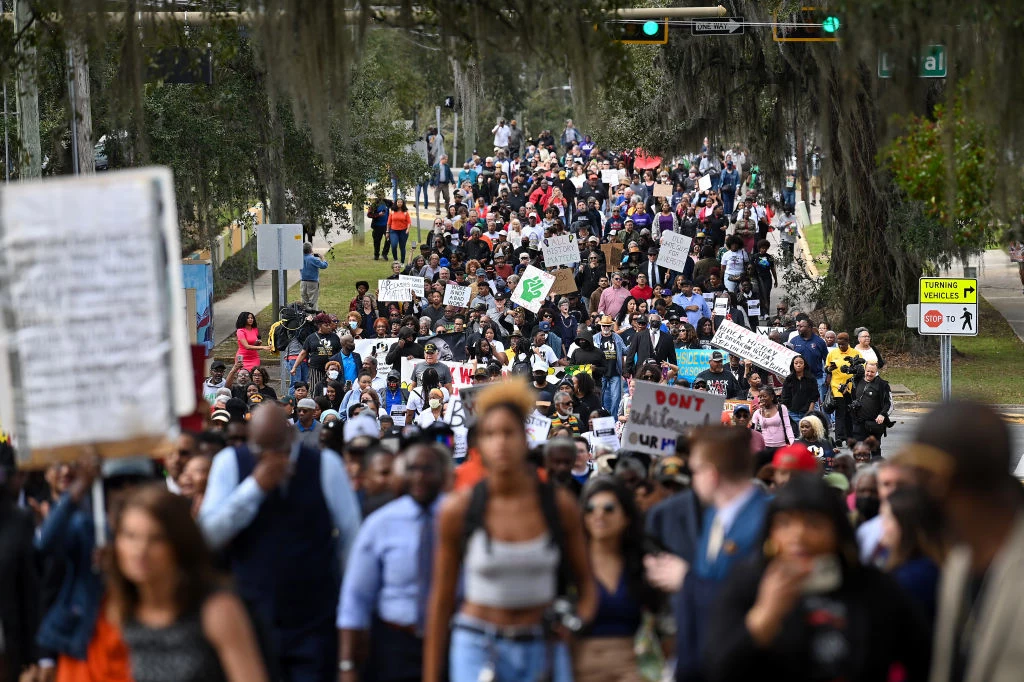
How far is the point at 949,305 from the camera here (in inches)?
723

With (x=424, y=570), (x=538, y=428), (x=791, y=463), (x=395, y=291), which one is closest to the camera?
(x=424, y=570)

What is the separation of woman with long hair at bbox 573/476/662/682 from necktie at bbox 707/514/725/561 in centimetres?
29

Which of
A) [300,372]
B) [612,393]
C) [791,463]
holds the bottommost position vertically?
[612,393]

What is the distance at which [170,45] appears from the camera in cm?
1305

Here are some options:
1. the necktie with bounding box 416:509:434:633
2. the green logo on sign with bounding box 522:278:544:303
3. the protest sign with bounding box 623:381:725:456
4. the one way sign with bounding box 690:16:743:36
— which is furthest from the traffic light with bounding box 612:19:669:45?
the necktie with bounding box 416:509:434:633

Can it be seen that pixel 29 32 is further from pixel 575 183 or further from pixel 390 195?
pixel 390 195

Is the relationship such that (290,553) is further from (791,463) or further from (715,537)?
(791,463)

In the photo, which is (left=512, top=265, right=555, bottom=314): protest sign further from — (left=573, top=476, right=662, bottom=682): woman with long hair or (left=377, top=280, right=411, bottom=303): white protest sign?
(left=573, top=476, right=662, bottom=682): woman with long hair

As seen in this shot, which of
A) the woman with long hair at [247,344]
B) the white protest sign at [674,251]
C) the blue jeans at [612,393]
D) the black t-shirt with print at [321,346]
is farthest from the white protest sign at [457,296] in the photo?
the white protest sign at [674,251]

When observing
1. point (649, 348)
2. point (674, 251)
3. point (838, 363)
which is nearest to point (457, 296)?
point (649, 348)

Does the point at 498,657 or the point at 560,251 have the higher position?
the point at 560,251

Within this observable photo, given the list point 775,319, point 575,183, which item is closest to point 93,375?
point 775,319

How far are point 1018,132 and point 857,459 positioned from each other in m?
2.83

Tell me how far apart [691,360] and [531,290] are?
3.95 meters
